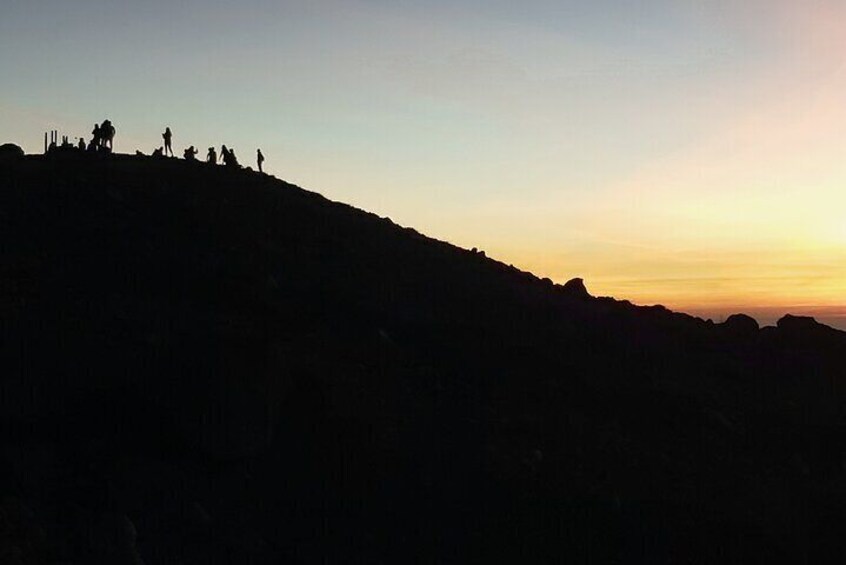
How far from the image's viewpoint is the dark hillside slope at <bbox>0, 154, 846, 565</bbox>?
22.5 meters

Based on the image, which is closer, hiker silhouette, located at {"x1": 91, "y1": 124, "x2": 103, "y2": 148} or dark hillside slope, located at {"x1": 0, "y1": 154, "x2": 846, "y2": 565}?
dark hillside slope, located at {"x1": 0, "y1": 154, "x2": 846, "y2": 565}

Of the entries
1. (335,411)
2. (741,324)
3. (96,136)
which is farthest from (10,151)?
Result: (741,324)

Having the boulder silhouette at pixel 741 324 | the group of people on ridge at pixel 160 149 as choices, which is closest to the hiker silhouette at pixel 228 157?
the group of people on ridge at pixel 160 149

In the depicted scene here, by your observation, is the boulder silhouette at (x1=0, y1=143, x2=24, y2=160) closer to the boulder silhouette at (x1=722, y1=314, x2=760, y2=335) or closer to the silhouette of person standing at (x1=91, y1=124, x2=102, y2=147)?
the silhouette of person standing at (x1=91, y1=124, x2=102, y2=147)

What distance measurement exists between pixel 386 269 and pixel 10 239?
17.3 m

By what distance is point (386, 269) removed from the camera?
41281mm

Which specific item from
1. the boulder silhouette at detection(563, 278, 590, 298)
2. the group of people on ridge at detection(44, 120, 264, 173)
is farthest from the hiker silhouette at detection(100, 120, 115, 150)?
the boulder silhouette at detection(563, 278, 590, 298)

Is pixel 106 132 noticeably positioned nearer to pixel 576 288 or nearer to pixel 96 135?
pixel 96 135

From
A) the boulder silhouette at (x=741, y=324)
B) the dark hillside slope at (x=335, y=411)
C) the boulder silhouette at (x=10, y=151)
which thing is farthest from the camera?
the boulder silhouette at (x=741, y=324)

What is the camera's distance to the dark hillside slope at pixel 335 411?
73.7 ft

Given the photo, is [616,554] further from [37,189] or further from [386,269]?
[37,189]

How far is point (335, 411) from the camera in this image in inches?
1078

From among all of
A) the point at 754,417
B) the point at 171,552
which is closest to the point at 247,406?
the point at 171,552

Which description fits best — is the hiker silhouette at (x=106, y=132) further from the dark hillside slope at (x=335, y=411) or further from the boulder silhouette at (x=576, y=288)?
the boulder silhouette at (x=576, y=288)
